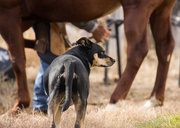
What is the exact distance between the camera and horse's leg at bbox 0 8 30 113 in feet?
7.39

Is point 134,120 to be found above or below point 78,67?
below

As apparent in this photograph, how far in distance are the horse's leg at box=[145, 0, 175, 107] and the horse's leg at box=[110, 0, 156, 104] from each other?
1.13 ft

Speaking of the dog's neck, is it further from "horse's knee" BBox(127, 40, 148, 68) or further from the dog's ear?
"horse's knee" BBox(127, 40, 148, 68)

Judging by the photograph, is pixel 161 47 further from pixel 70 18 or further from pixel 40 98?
pixel 40 98

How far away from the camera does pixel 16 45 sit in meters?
2.29

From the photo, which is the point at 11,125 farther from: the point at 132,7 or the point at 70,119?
the point at 132,7

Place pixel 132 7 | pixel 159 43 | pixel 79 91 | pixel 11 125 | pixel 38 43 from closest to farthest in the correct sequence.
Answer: pixel 79 91 → pixel 11 125 → pixel 132 7 → pixel 38 43 → pixel 159 43

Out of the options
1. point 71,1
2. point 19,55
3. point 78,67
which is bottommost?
point 19,55

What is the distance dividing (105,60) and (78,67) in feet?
1.09

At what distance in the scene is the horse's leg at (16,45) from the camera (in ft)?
7.39

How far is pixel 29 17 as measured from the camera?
2.42 m

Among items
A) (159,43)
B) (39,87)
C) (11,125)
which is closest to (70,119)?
(11,125)

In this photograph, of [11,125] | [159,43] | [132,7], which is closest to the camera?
[11,125]

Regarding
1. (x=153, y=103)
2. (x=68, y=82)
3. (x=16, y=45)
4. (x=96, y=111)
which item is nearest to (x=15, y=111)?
(x=16, y=45)
